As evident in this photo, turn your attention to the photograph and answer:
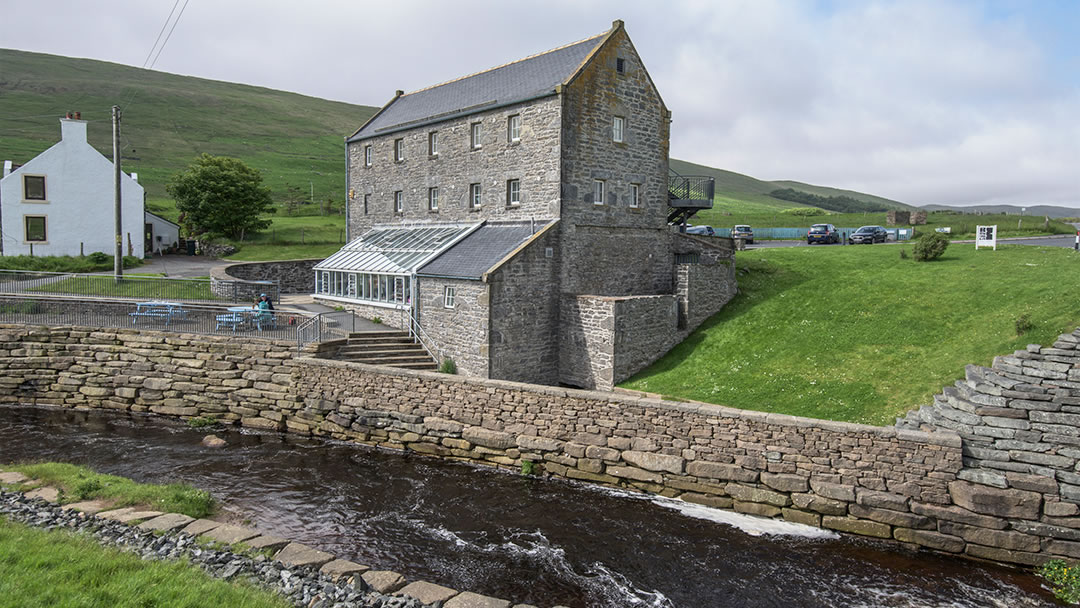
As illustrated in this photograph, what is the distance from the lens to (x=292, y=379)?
2134cm

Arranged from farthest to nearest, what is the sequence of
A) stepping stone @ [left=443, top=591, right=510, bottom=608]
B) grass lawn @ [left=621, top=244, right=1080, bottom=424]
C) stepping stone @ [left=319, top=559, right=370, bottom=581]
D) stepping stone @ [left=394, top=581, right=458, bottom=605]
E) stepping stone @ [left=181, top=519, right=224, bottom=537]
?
grass lawn @ [left=621, top=244, right=1080, bottom=424]
stepping stone @ [left=181, top=519, right=224, bottom=537]
stepping stone @ [left=319, top=559, right=370, bottom=581]
stepping stone @ [left=394, top=581, right=458, bottom=605]
stepping stone @ [left=443, top=591, right=510, bottom=608]

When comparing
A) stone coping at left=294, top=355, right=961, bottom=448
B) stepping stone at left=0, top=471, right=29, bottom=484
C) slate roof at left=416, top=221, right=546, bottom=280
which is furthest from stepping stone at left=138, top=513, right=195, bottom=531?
slate roof at left=416, top=221, right=546, bottom=280

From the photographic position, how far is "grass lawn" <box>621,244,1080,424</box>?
16719 millimetres

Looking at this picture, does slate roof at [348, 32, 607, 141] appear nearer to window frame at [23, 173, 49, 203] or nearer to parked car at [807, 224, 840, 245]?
window frame at [23, 173, 49, 203]

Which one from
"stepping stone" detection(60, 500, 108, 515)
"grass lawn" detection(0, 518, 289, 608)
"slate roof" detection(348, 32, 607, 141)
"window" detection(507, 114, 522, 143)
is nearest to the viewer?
"grass lawn" detection(0, 518, 289, 608)

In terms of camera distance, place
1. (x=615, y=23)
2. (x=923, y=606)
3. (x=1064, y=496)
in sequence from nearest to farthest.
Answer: (x=923, y=606)
(x=1064, y=496)
(x=615, y=23)

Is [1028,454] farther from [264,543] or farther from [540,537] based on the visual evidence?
[264,543]

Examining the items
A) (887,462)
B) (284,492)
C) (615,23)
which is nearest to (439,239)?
(615,23)

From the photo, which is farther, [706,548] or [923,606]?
[706,548]

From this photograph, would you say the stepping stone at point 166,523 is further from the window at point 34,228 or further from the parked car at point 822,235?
the window at point 34,228

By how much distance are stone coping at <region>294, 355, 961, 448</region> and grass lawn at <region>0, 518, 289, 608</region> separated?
10004mm

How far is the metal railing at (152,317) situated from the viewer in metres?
23.1

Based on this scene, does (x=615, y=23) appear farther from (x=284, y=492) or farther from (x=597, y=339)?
(x=284, y=492)

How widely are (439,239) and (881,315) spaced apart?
18.3 meters
